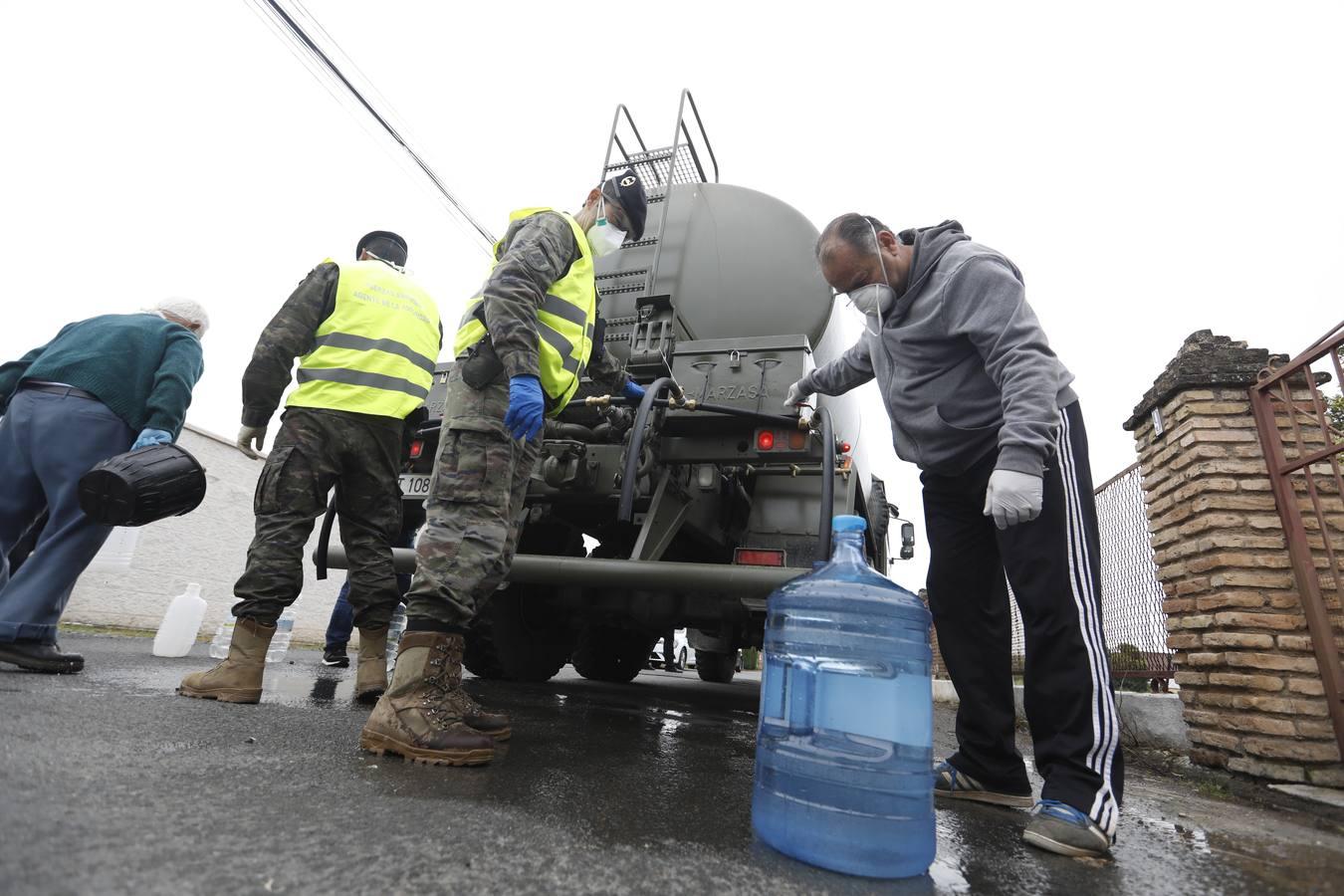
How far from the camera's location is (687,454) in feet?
9.48

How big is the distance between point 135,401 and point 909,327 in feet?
Answer: 10.5

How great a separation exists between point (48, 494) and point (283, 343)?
1.20 m

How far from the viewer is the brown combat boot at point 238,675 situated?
2361 mm

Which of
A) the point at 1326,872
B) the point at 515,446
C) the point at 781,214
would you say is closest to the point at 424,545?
the point at 515,446

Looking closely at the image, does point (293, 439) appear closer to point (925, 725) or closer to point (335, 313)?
point (335, 313)

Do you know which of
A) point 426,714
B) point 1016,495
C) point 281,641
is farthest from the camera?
point 281,641

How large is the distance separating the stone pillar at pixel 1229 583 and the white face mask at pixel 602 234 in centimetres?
282

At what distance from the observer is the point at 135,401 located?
2.87 m

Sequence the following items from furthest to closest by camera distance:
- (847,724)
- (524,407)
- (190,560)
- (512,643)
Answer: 1. (190,560)
2. (512,643)
3. (524,407)
4. (847,724)

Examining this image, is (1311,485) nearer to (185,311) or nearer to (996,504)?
(996,504)

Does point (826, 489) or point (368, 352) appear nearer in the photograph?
point (826, 489)

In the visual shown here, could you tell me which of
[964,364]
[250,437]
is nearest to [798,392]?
[964,364]

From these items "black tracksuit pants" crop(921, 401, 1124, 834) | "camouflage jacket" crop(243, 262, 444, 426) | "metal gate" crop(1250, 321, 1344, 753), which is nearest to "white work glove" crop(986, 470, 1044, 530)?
"black tracksuit pants" crop(921, 401, 1124, 834)

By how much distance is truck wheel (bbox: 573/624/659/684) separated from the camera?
566cm
